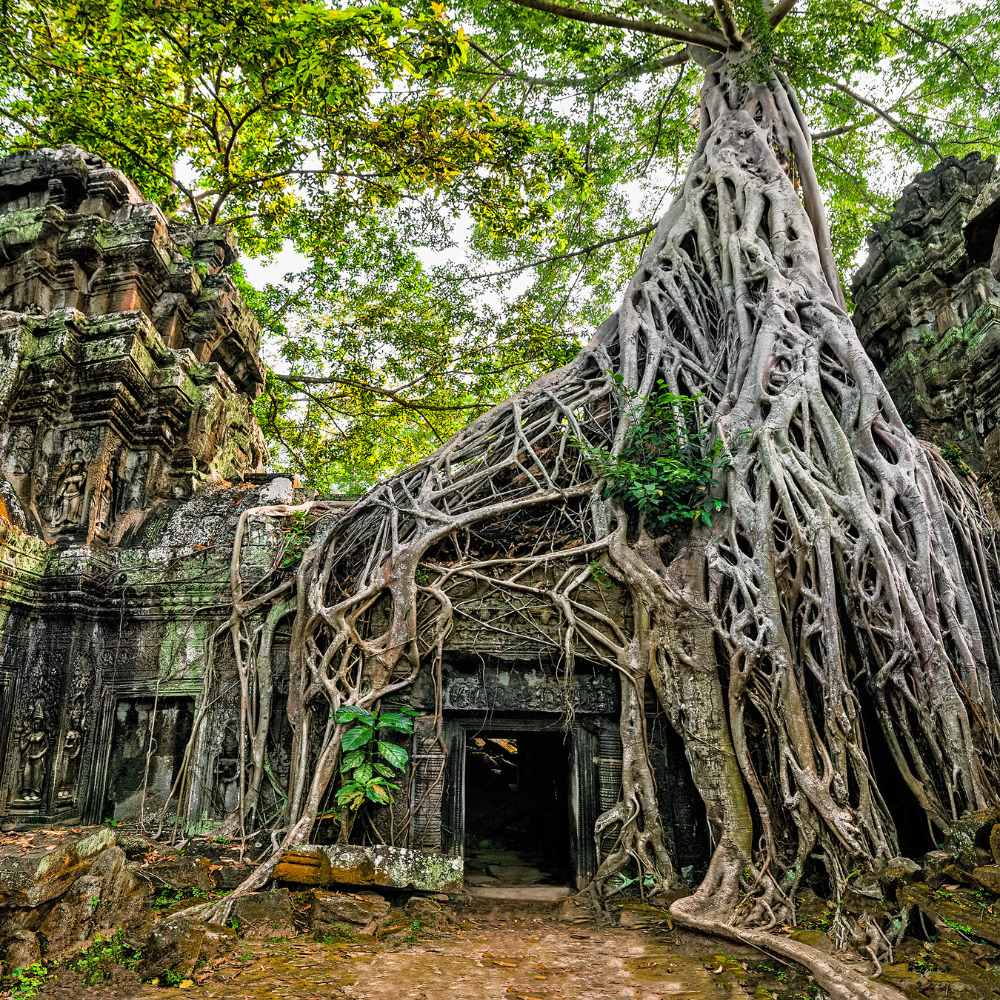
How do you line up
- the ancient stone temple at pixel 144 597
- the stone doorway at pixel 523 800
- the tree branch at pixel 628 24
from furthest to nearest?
1. the tree branch at pixel 628 24
2. the ancient stone temple at pixel 144 597
3. the stone doorway at pixel 523 800

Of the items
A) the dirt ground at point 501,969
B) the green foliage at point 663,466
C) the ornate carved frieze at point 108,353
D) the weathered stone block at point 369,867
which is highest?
the ornate carved frieze at point 108,353

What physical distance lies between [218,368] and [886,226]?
22.8ft

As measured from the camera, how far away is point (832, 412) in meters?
5.11

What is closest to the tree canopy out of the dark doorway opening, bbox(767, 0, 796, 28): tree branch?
bbox(767, 0, 796, 28): tree branch

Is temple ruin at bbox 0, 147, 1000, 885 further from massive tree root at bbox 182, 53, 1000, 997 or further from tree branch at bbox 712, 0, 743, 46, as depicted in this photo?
tree branch at bbox 712, 0, 743, 46

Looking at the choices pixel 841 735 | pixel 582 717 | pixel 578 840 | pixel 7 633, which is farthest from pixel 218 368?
pixel 841 735

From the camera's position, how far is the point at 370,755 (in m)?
4.30

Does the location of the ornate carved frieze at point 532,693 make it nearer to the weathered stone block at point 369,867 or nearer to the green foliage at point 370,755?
the green foliage at point 370,755

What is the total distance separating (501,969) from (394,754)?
1318 mm

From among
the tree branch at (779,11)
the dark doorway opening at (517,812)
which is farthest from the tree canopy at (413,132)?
the dark doorway opening at (517,812)

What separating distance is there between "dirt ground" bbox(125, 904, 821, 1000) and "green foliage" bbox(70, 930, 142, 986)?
8.3 inches

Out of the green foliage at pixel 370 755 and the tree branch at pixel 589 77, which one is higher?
the tree branch at pixel 589 77

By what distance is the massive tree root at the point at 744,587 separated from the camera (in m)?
3.84

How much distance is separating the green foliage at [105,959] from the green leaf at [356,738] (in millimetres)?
1357
